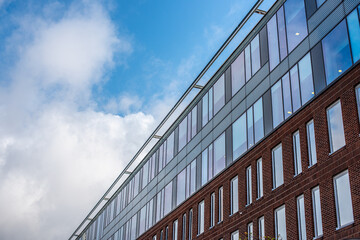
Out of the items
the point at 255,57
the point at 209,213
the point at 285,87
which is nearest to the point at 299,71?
the point at 285,87

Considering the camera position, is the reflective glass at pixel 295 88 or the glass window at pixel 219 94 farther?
the glass window at pixel 219 94

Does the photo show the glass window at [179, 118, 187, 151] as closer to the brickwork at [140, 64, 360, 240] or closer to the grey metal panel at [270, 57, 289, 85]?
the brickwork at [140, 64, 360, 240]

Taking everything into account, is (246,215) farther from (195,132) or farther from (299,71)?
(195,132)

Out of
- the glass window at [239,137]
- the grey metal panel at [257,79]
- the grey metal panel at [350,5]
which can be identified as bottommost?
the glass window at [239,137]

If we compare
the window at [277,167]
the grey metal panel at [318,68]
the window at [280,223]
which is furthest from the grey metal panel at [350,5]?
the window at [280,223]

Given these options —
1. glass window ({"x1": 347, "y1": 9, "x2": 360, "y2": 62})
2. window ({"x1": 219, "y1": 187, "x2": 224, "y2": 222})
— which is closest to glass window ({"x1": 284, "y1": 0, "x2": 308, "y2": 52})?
glass window ({"x1": 347, "y1": 9, "x2": 360, "y2": 62})

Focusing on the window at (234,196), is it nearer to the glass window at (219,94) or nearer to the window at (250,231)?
the window at (250,231)

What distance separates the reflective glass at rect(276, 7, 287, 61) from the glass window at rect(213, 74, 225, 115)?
853 centimetres

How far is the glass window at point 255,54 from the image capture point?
3606 cm

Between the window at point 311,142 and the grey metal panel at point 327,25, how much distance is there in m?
4.67

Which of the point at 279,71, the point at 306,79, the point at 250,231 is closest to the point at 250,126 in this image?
the point at 279,71

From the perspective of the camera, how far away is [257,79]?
117 ft

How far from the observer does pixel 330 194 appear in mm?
25703

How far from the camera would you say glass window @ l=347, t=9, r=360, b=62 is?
26.1 m
